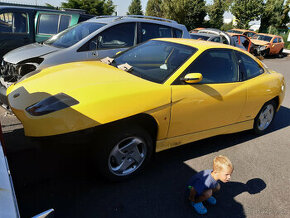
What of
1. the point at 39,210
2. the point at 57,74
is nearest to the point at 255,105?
the point at 57,74

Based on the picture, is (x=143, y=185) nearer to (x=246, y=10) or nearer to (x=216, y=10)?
(x=246, y=10)

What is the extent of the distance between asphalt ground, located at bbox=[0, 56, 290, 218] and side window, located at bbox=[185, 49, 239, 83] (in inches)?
43.4

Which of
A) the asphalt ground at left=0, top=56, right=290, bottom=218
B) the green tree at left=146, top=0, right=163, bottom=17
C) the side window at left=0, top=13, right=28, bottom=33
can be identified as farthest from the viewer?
the green tree at left=146, top=0, right=163, bottom=17

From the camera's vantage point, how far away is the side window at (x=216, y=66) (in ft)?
10.8

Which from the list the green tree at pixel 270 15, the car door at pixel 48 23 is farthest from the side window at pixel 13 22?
the green tree at pixel 270 15

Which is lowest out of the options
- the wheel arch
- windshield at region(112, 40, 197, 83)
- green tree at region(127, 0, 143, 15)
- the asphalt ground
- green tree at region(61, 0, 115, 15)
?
the asphalt ground

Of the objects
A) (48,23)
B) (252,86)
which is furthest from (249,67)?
(48,23)

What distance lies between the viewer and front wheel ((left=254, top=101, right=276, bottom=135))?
438 cm

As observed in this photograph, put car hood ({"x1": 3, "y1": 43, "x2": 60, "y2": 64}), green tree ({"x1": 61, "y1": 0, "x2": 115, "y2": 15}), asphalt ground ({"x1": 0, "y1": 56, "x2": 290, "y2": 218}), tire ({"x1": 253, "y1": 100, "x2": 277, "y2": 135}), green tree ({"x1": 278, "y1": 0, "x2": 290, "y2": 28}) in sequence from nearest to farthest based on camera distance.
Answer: asphalt ground ({"x1": 0, "y1": 56, "x2": 290, "y2": 218})
tire ({"x1": 253, "y1": 100, "x2": 277, "y2": 135})
car hood ({"x1": 3, "y1": 43, "x2": 60, "y2": 64})
green tree ({"x1": 61, "y1": 0, "x2": 115, "y2": 15})
green tree ({"x1": 278, "y1": 0, "x2": 290, "y2": 28})

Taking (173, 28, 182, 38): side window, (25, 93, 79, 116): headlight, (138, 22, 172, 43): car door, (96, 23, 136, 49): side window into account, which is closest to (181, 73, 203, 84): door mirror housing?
(25, 93, 79, 116): headlight

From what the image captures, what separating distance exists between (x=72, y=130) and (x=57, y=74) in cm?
108

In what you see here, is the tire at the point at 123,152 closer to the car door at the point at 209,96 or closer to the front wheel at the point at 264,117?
the car door at the point at 209,96

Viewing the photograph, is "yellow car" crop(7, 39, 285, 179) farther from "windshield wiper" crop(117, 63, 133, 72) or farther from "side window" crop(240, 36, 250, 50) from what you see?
"side window" crop(240, 36, 250, 50)

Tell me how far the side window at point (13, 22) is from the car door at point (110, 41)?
9.09 feet
